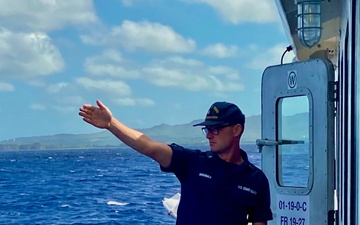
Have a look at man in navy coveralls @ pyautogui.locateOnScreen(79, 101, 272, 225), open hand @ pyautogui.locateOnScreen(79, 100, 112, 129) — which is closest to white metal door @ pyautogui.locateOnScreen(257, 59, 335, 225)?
man in navy coveralls @ pyautogui.locateOnScreen(79, 101, 272, 225)

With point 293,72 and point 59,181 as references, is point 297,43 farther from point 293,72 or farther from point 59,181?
point 59,181

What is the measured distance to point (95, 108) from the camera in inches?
113

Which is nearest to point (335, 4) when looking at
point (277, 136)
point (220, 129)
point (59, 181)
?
point (277, 136)

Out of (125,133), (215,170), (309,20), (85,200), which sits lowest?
(85,200)

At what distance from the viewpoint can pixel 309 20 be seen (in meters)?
4.38

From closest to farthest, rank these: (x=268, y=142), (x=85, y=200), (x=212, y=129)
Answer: (x=212, y=129) < (x=268, y=142) < (x=85, y=200)

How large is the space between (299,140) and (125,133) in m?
1.70

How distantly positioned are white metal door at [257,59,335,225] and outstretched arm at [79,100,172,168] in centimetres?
144

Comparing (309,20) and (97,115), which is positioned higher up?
(309,20)

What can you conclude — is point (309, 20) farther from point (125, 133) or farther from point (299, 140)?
point (125, 133)

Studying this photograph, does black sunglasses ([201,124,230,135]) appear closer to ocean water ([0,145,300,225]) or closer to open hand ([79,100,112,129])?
open hand ([79,100,112,129])

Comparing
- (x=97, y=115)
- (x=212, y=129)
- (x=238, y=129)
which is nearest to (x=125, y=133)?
(x=97, y=115)

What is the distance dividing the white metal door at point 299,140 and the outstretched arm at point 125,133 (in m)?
1.44

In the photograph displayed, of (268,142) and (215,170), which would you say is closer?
(215,170)
